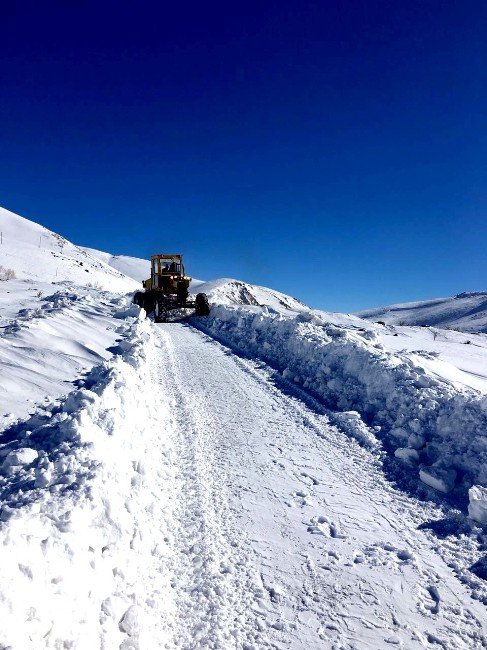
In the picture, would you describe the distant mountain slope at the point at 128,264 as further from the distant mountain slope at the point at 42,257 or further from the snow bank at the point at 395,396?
the snow bank at the point at 395,396

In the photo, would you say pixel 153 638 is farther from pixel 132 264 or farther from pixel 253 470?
pixel 132 264

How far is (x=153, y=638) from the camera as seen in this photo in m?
2.91

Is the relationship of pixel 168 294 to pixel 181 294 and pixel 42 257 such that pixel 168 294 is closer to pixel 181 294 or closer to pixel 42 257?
pixel 181 294

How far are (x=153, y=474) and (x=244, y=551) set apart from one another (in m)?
1.50

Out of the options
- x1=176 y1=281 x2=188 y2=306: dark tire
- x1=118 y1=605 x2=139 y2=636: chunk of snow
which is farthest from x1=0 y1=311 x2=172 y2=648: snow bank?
x1=176 y1=281 x2=188 y2=306: dark tire

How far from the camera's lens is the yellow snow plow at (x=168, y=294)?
21.0 metres

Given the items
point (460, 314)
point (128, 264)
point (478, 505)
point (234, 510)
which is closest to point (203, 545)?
point (234, 510)

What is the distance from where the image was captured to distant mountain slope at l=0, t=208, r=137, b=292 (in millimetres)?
34344

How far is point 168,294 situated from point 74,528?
1933cm

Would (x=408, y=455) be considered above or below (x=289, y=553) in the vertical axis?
above

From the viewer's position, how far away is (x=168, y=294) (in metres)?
21.9

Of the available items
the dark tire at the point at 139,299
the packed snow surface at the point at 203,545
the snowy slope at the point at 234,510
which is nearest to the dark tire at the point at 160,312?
the dark tire at the point at 139,299

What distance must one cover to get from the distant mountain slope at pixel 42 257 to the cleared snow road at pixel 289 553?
88.0ft

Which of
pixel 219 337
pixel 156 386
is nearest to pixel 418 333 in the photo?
pixel 219 337
